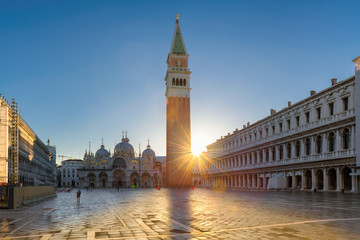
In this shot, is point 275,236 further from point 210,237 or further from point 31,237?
point 31,237

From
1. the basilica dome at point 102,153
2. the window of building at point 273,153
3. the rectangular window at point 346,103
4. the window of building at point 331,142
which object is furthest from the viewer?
the basilica dome at point 102,153

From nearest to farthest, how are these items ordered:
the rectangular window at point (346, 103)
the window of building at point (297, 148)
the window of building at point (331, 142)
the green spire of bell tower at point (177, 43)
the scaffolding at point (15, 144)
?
the scaffolding at point (15, 144) → the rectangular window at point (346, 103) → the window of building at point (331, 142) → the window of building at point (297, 148) → the green spire of bell tower at point (177, 43)

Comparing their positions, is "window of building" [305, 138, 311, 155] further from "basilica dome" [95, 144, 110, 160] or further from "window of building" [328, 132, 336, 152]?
"basilica dome" [95, 144, 110, 160]

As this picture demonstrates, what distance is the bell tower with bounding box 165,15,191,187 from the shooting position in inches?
3317

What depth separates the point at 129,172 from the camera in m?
114

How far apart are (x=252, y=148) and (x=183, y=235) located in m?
48.9

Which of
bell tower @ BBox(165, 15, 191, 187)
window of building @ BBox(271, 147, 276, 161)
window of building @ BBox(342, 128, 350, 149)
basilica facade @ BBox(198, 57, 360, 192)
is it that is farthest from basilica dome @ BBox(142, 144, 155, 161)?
window of building @ BBox(342, 128, 350, 149)

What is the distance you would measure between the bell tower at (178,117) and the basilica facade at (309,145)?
23033 mm

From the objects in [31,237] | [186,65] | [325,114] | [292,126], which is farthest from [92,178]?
[31,237]

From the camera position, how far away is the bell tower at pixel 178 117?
84250 mm

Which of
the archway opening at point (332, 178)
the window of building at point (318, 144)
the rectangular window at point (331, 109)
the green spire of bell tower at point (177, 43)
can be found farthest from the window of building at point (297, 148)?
the green spire of bell tower at point (177, 43)

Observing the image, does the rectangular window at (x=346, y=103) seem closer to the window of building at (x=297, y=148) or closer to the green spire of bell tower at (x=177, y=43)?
the window of building at (x=297, y=148)

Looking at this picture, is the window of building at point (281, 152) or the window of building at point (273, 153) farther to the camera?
the window of building at point (273, 153)

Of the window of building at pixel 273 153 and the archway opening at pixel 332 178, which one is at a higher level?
the window of building at pixel 273 153
